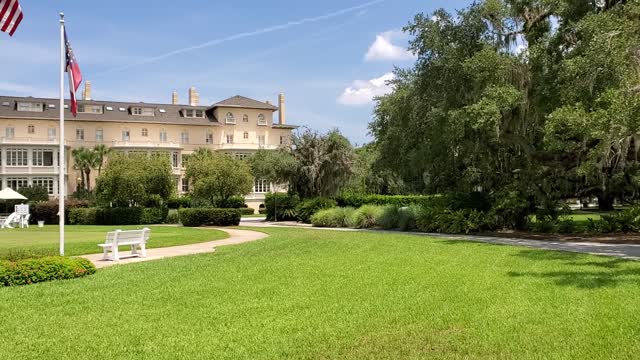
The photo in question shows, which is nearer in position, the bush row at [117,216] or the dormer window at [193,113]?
the bush row at [117,216]

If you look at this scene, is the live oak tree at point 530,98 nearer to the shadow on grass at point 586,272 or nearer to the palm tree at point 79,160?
the shadow on grass at point 586,272

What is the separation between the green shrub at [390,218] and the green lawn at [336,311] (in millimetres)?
14465

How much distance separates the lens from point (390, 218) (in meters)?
27.7

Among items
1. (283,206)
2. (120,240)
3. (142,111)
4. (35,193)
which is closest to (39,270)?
(120,240)

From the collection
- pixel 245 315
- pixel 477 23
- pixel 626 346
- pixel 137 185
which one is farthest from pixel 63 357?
pixel 137 185

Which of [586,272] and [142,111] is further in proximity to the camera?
[142,111]

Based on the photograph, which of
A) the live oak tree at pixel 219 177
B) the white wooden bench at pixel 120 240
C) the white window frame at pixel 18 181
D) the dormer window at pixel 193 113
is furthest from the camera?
the dormer window at pixel 193 113

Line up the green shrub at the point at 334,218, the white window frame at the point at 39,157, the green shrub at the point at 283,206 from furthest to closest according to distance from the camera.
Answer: the white window frame at the point at 39,157 → the green shrub at the point at 283,206 → the green shrub at the point at 334,218

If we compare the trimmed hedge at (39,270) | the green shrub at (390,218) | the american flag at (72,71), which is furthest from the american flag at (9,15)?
the green shrub at (390,218)

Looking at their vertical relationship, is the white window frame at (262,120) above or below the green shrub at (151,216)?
above

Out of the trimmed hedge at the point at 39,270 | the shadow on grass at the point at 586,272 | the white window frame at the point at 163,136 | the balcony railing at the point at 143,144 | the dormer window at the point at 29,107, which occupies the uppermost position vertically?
the dormer window at the point at 29,107

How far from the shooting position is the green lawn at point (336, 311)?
604cm

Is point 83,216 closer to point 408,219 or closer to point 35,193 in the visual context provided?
point 408,219

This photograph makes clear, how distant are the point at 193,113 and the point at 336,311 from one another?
7041 cm
